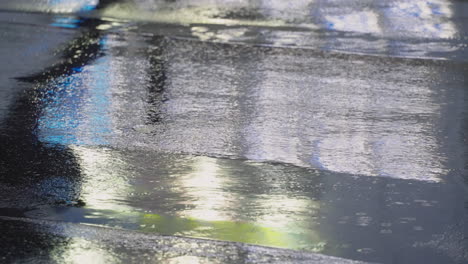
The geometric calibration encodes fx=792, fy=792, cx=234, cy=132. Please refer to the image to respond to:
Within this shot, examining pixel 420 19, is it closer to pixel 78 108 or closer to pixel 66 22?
pixel 66 22

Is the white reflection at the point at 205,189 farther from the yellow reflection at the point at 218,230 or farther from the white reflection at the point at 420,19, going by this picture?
the white reflection at the point at 420,19

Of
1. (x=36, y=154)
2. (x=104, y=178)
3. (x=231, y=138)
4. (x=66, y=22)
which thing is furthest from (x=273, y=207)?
(x=66, y=22)

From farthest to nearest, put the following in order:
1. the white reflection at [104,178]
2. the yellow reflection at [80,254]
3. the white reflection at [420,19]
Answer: the white reflection at [420,19]
the white reflection at [104,178]
the yellow reflection at [80,254]

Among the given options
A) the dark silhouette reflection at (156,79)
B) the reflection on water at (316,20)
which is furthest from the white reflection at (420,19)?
the dark silhouette reflection at (156,79)

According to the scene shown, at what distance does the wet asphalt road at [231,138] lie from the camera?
13.8 feet

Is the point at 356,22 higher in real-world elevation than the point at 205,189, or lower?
higher

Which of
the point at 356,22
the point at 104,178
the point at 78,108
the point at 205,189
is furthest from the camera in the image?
the point at 356,22

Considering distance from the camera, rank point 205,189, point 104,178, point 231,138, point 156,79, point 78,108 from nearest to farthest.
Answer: point 205,189
point 104,178
point 231,138
point 78,108
point 156,79

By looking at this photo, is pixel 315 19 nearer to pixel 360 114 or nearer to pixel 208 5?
pixel 208 5

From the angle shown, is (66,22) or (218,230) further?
(66,22)

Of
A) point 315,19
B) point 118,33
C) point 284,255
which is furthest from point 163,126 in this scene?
point 315,19

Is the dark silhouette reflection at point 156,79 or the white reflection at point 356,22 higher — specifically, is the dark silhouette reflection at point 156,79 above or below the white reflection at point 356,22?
below

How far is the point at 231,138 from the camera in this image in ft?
19.2

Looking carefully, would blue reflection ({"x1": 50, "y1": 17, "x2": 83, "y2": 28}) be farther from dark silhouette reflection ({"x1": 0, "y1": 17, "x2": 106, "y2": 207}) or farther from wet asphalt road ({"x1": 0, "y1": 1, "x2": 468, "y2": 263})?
dark silhouette reflection ({"x1": 0, "y1": 17, "x2": 106, "y2": 207})
